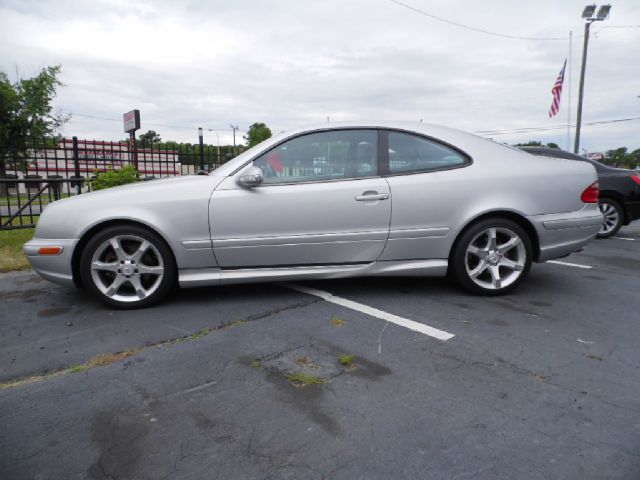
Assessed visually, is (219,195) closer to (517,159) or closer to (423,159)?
(423,159)

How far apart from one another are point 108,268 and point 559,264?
187 inches

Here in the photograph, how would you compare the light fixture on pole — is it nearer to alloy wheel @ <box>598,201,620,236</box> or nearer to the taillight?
alloy wheel @ <box>598,201,620,236</box>

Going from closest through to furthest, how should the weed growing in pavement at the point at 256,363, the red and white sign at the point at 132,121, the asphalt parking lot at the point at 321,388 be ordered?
the asphalt parking lot at the point at 321,388 < the weed growing in pavement at the point at 256,363 < the red and white sign at the point at 132,121

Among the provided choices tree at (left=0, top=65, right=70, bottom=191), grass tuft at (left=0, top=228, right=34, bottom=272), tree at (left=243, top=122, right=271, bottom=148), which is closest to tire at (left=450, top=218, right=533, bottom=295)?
grass tuft at (left=0, top=228, right=34, bottom=272)

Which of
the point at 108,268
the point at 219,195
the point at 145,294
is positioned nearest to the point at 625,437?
the point at 219,195

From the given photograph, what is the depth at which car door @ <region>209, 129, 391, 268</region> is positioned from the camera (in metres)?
3.40

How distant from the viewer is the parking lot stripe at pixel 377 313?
116 inches

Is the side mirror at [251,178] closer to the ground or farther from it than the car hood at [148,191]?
farther from it

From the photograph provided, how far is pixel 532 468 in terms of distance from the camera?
64.5 inches

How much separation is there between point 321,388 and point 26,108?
1620cm

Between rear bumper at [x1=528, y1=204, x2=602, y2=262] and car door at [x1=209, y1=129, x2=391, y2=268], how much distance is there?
136 centimetres

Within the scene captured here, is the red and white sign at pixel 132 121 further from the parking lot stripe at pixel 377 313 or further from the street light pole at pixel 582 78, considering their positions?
the street light pole at pixel 582 78

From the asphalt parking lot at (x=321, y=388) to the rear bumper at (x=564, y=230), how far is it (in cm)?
43

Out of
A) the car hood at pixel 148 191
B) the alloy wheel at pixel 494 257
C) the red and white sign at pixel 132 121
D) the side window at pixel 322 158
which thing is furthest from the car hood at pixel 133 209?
the red and white sign at pixel 132 121
